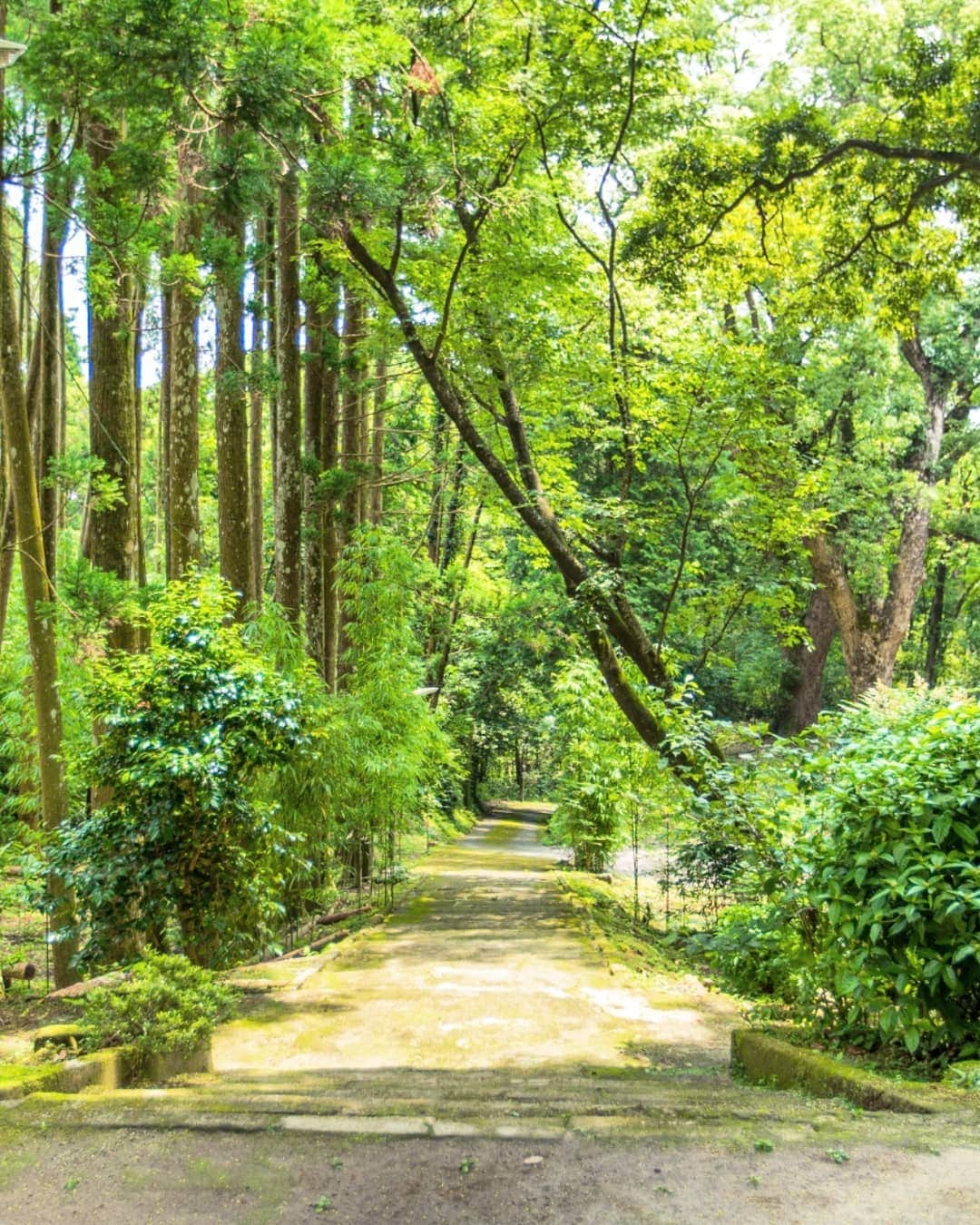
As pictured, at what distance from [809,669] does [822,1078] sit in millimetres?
14875

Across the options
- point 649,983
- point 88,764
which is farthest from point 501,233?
point 649,983

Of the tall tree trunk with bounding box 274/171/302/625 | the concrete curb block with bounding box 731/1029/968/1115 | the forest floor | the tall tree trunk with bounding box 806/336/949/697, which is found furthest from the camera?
the tall tree trunk with bounding box 806/336/949/697

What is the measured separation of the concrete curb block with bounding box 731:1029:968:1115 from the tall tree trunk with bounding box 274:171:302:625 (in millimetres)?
5561

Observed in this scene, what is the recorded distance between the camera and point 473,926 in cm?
865

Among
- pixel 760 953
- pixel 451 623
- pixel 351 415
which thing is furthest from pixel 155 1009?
pixel 451 623

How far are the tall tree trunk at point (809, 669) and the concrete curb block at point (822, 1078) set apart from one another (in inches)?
536

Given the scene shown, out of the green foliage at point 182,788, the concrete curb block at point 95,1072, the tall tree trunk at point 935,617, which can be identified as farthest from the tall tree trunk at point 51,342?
the tall tree trunk at point 935,617

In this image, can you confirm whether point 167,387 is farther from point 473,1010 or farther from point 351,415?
point 473,1010

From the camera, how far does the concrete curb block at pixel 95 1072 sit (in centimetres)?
294

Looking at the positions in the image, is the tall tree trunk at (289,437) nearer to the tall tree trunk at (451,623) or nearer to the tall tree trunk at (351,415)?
the tall tree trunk at (351,415)

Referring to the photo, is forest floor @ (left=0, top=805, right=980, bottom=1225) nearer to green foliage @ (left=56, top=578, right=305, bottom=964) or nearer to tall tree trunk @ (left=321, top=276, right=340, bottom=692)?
green foliage @ (left=56, top=578, right=305, bottom=964)

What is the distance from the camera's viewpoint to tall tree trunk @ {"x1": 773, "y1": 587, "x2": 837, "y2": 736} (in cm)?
1675

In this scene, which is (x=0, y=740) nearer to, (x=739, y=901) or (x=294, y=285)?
(x=294, y=285)

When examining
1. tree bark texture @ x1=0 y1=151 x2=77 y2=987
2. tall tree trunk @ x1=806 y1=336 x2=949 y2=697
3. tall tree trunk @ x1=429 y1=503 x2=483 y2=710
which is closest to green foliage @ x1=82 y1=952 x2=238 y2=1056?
tree bark texture @ x1=0 y1=151 x2=77 y2=987
